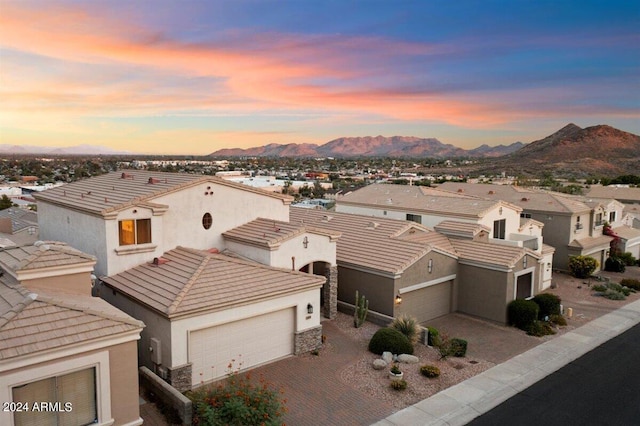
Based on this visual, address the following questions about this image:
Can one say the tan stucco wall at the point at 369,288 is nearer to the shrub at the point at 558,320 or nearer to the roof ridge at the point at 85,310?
the shrub at the point at 558,320

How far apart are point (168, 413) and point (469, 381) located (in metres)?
9.85

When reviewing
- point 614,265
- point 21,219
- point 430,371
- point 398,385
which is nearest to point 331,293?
point 430,371

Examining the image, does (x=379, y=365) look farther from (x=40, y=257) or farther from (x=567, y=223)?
Answer: (x=567, y=223)

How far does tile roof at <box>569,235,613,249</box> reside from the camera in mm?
35875

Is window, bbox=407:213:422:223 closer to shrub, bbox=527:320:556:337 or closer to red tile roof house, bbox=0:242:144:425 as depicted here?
shrub, bbox=527:320:556:337

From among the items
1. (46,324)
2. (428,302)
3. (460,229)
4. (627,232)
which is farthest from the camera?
(627,232)

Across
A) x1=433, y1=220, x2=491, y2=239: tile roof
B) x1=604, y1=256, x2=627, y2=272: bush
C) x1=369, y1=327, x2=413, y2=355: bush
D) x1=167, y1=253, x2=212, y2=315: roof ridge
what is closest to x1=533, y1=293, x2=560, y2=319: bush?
x1=433, y1=220, x2=491, y2=239: tile roof

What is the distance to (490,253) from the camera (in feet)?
81.4

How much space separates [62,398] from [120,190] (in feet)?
40.4

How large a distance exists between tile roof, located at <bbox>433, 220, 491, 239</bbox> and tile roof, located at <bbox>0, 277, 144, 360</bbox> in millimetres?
19621

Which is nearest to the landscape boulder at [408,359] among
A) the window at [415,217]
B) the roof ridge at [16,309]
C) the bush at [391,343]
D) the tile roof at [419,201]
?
the bush at [391,343]

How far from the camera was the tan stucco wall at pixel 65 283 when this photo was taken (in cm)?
1446

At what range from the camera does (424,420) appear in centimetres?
1421

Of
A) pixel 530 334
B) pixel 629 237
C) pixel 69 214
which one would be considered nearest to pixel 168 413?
pixel 69 214
